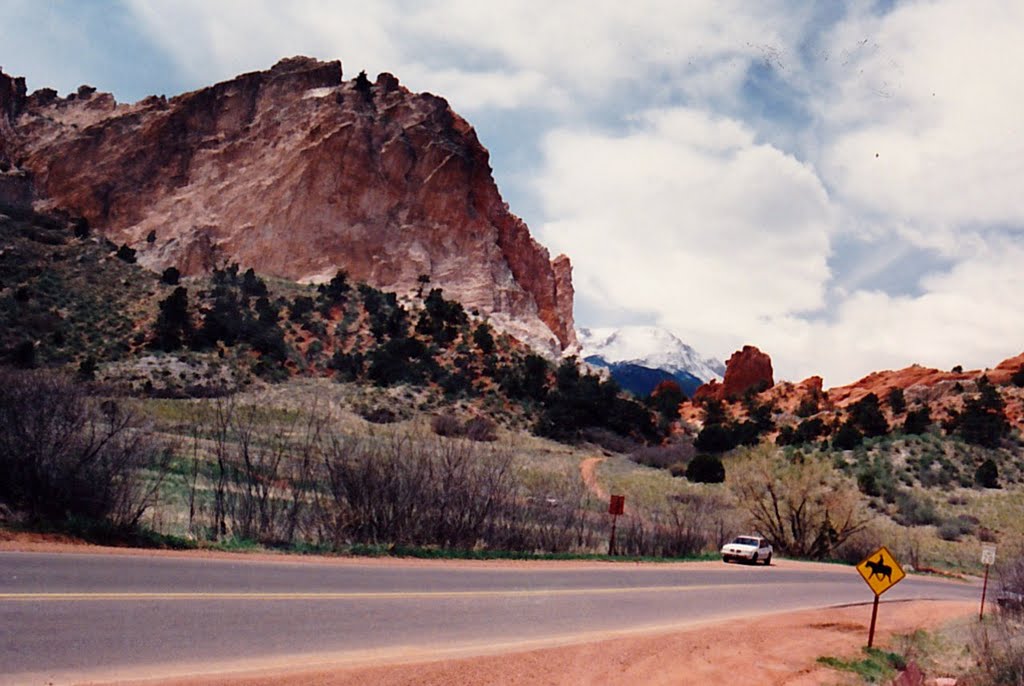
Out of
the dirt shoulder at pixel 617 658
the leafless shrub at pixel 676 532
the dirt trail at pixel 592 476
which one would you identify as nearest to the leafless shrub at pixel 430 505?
the dirt shoulder at pixel 617 658

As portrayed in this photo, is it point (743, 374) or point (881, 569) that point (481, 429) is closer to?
point (881, 569)

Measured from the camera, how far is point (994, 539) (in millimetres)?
36688

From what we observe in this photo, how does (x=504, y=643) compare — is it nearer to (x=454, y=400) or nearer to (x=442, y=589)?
(x=442, y=589)

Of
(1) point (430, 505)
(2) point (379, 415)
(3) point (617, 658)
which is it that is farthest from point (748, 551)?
(2) point (379, 415)

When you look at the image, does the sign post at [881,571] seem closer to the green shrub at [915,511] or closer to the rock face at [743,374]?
the green shrub at [915,511]

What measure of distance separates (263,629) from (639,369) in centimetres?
15585

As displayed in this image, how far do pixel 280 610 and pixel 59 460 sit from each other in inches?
277

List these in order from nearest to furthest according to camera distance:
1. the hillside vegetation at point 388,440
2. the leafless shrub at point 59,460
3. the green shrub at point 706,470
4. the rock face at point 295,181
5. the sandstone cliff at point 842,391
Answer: the leafless shrub at point 59,460
the hillside vegetation at point 388,440
the green shrub at point 706,470
the sandstone cliff at point 842,391
the rock face at point 295,181

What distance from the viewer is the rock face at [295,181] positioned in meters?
82.9

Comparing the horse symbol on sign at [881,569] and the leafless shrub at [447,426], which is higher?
the leafless shrub at [447,426]

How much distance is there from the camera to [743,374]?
4139 inches

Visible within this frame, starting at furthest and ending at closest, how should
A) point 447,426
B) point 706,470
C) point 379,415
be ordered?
1. point 379,415
2. point 706,470
3. point 447,426

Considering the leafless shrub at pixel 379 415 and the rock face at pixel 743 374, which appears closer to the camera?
the leafless shrub at pixel 379 415

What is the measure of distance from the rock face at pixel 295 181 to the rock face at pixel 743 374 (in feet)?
99.9
